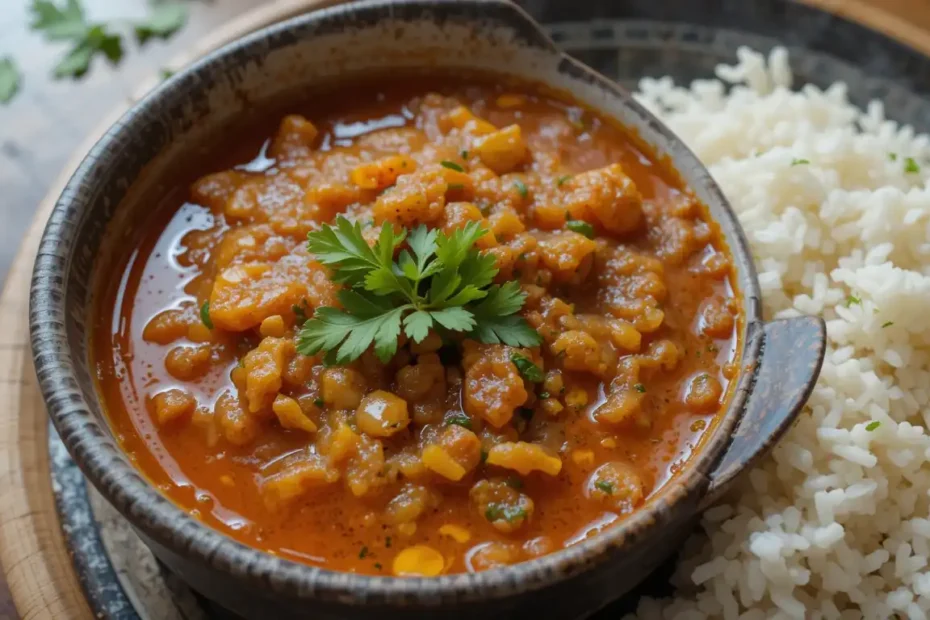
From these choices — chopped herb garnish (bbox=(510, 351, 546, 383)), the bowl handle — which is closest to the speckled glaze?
the bowl handle

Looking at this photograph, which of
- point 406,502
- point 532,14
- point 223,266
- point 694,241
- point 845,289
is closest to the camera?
point 406,502

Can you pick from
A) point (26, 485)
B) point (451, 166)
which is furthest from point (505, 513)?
point (26, 485)

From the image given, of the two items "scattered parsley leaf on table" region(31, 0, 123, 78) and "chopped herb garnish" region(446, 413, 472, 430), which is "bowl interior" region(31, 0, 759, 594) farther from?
"scattered parsley leaf on table" region(31, 0, 123, 78)

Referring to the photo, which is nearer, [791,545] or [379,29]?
[791,545]

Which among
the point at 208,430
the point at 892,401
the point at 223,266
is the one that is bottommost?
the point at 892,401

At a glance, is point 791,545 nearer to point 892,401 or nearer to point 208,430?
point 892,401

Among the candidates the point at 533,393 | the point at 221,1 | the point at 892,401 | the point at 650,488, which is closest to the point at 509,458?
the point at 533,393

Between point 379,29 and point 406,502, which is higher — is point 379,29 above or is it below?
above
